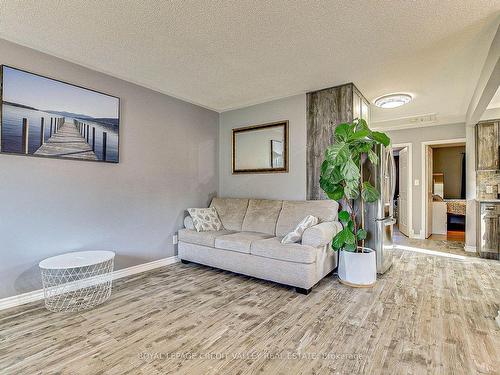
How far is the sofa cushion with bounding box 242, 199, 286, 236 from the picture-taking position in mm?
3529

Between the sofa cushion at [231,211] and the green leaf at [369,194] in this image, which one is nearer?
the green leaf at [369,194]

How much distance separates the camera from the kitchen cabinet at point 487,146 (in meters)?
4.16

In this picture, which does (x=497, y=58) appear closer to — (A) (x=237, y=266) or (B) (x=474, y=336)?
(B) (x=474, y=336)

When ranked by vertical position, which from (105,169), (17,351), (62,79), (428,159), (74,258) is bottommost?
(17,351)

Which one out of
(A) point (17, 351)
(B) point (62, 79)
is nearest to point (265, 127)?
(B) point (62, 79)

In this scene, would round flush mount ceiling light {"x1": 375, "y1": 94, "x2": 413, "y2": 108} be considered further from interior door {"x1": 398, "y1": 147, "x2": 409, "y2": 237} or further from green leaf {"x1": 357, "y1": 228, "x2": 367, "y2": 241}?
interior door {"x1": 398, "y1": 147, "x2": 409, "y2": 237}

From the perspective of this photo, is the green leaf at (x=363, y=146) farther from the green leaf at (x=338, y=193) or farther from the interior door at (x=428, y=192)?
the interior door at (x=428, y=192)

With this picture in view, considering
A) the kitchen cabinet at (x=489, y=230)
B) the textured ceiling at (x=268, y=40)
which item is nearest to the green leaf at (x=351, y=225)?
the textured ceiling at (x=268, y=40)

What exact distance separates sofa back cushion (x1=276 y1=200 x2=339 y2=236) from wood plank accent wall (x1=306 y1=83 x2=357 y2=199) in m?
0.24

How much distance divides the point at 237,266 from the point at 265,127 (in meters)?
2.16

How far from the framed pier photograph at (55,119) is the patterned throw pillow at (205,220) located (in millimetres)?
1264

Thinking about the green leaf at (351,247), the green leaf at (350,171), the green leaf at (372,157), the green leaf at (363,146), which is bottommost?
the green leaf at (351,247)

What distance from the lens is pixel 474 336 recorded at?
1865 millimetres

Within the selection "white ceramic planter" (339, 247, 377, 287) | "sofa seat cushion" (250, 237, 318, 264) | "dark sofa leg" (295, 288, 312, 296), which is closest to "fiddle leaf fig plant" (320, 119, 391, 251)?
"white ceramic planter" (339, 247, 377, 287)
